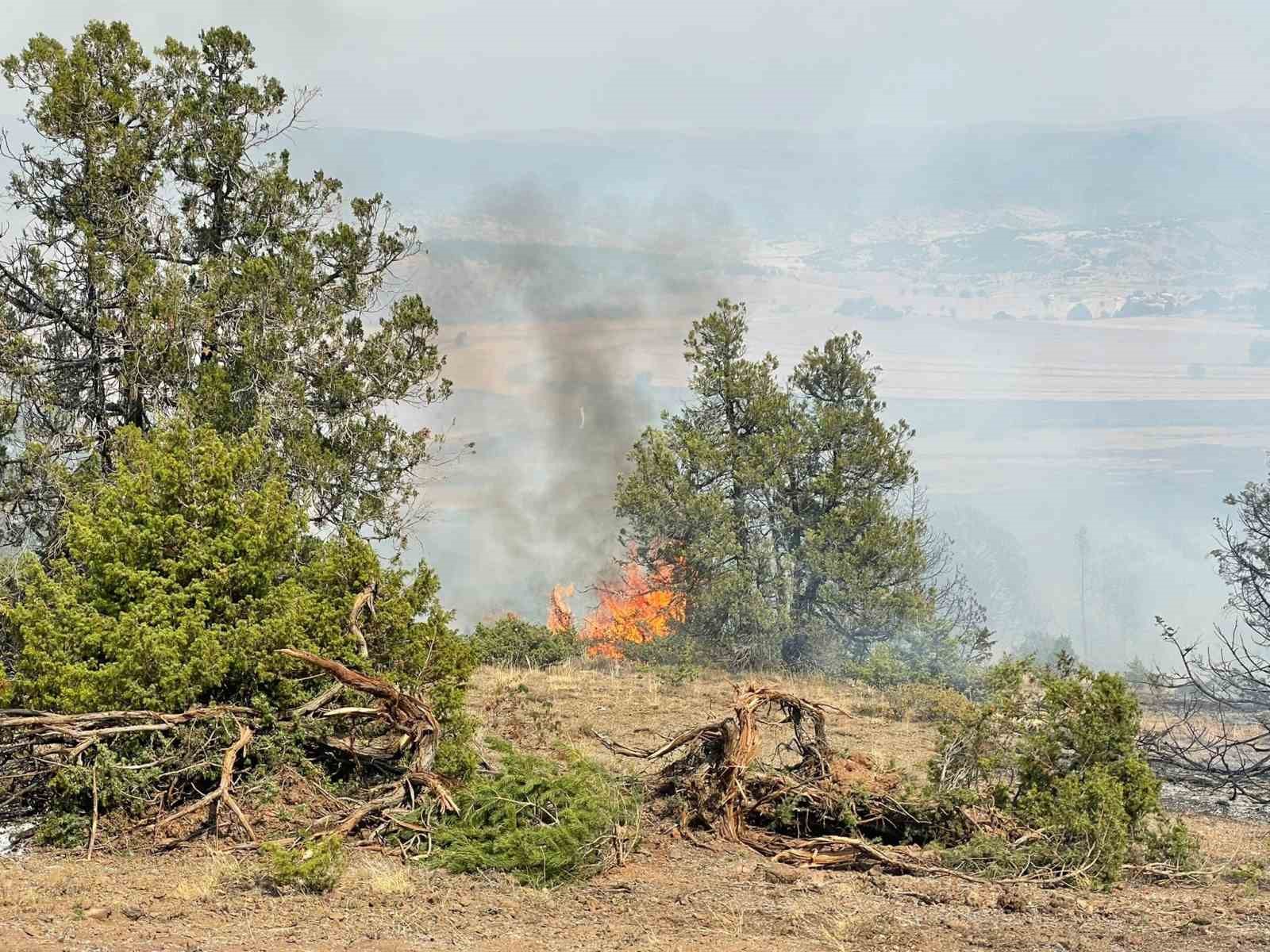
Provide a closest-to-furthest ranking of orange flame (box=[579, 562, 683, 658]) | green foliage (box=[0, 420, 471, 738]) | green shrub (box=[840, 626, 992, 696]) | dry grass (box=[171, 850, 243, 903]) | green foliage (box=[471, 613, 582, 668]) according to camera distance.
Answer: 1. dry grass (box=[171, 850, 243, 903])
2. green foliage (box=[0, 420, 471, 738])
3. green foliage (box=[471, 613, 582, 668])
4. green shrub (box=[840, 626, 992, 696])
5. orange flame (box=[579, 562, 683, 658])

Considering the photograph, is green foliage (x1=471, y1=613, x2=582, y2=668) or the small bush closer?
the small bush

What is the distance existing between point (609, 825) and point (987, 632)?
19539mm

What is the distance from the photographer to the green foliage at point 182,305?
53.8 ft

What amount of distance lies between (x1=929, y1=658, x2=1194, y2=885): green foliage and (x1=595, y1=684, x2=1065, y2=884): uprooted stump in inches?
13.8

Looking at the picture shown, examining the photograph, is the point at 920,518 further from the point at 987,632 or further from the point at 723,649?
the point at 723,649

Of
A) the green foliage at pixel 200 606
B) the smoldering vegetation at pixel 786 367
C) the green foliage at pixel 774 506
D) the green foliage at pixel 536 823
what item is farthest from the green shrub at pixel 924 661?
the smoldering vegetation at pixel 786 367

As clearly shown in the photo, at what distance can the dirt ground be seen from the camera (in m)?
7.64

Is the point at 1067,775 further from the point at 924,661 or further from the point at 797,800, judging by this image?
the point at 924,661

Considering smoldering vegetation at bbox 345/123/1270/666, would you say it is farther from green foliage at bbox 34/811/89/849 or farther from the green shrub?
green foliage at bbox 34/811/89/849

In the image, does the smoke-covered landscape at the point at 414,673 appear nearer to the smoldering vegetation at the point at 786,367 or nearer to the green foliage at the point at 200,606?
the green foliage at the point at 200,606

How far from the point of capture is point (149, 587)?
419 inches

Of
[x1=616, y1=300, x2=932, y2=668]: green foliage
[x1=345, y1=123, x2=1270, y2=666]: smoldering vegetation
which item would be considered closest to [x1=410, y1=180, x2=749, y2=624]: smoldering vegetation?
[x1=345, y1=123, x2=1270, y2=666]: smoldering vegetation

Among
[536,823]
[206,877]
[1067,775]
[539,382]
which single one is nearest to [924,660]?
[1067,775]

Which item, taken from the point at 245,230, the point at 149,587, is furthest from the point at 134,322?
the point at 149,587
